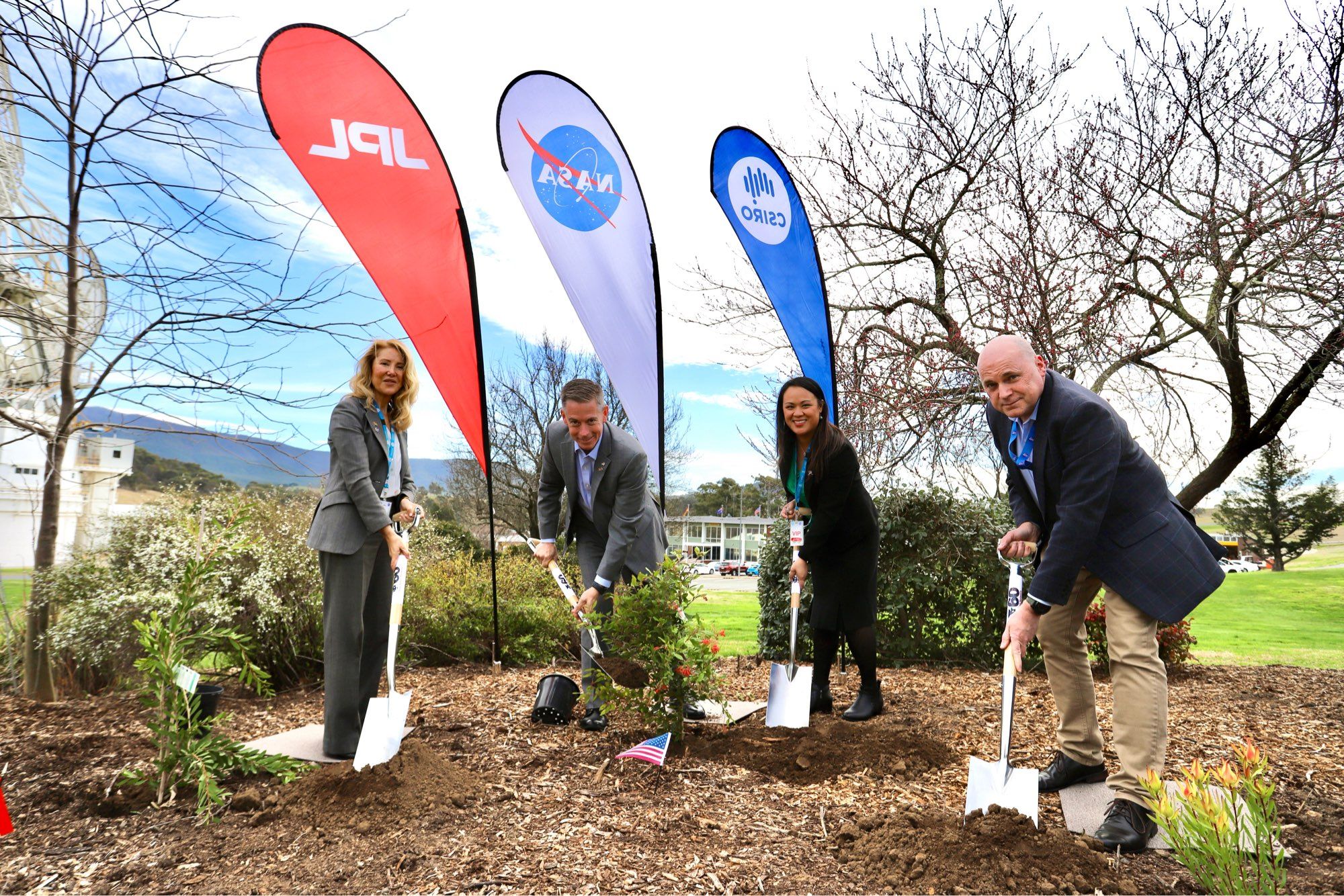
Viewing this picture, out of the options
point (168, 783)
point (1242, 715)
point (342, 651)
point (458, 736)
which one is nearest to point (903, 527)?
point (1242, 715)

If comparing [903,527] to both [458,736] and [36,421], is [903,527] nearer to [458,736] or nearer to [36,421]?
[458,736]

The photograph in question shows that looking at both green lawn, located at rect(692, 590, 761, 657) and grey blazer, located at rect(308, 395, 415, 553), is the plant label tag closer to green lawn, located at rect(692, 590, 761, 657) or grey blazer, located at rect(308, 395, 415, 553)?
grey blazer, located at rect(308, 395, 415, 553)

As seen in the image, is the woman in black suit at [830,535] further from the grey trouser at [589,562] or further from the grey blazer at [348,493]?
the grey blazer at [348,493]

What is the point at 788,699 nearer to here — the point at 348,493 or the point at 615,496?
the point at 615,496

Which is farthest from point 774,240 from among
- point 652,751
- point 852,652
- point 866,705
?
point 652,751

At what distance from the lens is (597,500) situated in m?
3.98

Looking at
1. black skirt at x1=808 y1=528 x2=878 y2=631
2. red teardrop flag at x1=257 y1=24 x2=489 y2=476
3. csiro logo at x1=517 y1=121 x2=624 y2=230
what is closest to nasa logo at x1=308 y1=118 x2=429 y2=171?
red teardrop flag at x1=257 y1=24 x2=489 y2=476

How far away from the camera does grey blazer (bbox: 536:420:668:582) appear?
12.7ft

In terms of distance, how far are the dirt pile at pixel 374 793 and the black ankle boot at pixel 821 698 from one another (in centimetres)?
186

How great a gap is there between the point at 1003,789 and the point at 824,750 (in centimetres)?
91

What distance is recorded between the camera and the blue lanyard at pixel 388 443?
11.7ft

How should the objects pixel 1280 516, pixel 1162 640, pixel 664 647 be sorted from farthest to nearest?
1. pixel 1280 516
2. pixel 1162 640
3. pixel 664 647

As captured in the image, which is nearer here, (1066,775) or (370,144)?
(1066,775)

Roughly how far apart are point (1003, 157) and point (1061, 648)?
194 inches
